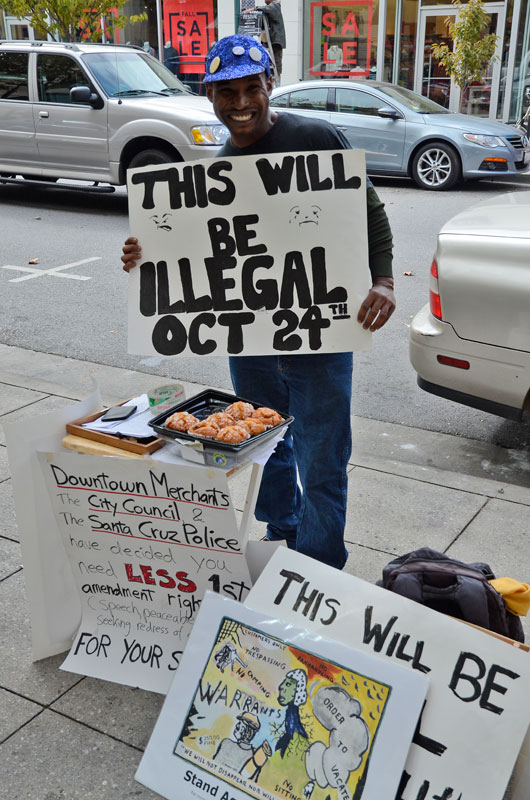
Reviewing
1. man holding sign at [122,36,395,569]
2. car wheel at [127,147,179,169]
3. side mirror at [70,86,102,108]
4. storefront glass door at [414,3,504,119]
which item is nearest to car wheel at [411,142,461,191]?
car wheel at [127,147,179,169]

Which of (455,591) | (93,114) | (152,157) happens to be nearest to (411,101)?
(152,157)

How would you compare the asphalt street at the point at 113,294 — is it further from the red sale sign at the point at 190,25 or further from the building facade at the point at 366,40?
the red sale sign at the point at 190,25

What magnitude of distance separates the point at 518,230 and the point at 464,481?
4.12 ft

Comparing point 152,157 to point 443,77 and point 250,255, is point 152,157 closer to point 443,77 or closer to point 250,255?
point 250,255

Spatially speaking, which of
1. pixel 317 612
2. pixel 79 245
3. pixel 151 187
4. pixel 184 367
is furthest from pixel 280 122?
pixel 79 245

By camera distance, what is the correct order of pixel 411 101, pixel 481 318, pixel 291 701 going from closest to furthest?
pixel 291 701 → pixel 481 318 → pixel 411 101

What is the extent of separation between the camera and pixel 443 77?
17.7 meters

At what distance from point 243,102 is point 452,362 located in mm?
2060

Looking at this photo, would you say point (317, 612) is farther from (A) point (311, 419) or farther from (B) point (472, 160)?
(B) point (472, 160)

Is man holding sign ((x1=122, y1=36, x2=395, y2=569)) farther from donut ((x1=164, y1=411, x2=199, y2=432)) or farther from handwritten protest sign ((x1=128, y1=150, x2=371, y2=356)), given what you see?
donut ((x1=164, y1=411, x2=199, y2=432))

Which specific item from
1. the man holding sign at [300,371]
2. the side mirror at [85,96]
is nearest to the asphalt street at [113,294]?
the side mirror at [85,96]

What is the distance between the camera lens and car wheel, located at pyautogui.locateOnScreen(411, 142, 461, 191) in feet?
38.7

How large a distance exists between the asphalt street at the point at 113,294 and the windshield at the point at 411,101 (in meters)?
1.14

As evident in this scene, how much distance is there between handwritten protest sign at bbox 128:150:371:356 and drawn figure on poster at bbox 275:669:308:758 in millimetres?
1023
